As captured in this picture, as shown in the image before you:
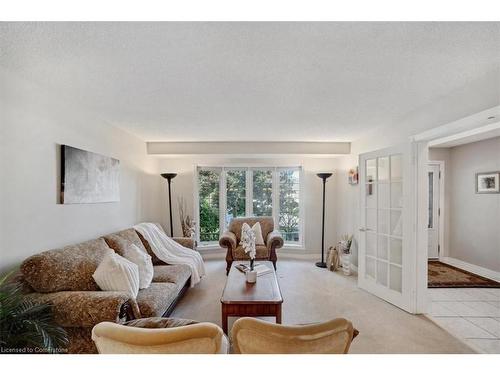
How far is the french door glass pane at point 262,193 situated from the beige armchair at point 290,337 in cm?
423

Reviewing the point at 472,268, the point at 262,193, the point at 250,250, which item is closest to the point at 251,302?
the point at 250,250

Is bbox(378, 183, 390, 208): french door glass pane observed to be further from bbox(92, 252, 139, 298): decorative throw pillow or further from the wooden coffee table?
bbox(92, 252, 139, 298): decorative throw pillow

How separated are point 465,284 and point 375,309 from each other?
1868 mm

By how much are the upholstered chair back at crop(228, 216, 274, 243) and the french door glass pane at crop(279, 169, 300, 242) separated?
0.57 meters

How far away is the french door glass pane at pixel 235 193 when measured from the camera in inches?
215

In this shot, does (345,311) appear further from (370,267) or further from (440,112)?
(440,112)

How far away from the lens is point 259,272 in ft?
Answer: 9.87

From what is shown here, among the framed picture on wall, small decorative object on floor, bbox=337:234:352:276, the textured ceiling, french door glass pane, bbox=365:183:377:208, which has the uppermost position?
the textured ceiling

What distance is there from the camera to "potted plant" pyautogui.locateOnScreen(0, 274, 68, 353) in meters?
1.54

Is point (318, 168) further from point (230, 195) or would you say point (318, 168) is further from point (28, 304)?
point (28, 304)

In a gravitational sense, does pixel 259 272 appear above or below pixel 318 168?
below

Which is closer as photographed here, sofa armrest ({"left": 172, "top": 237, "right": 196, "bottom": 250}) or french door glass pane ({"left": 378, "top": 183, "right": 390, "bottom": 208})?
french door glass pane ({"left": 378, "top": 183, "right": 390, "bottom": 208})

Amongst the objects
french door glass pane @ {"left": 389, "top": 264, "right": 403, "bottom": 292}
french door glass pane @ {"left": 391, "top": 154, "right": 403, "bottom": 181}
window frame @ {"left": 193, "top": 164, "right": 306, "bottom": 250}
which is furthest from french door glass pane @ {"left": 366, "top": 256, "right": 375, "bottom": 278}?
window frame @ {"left": 193, "top": 164, "right": 306, "bottom": 250}
